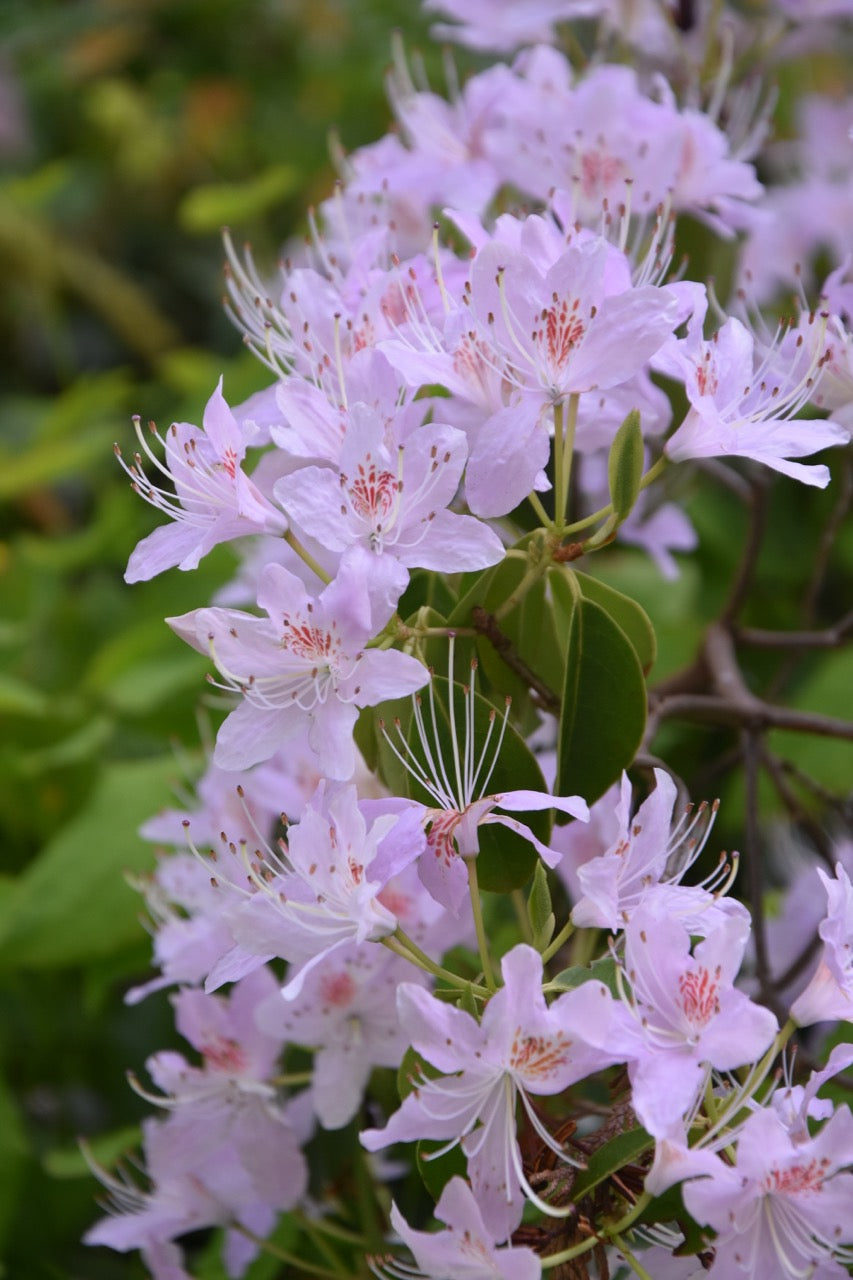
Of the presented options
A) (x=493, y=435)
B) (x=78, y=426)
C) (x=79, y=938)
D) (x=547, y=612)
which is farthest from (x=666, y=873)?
(x=78, y=426)

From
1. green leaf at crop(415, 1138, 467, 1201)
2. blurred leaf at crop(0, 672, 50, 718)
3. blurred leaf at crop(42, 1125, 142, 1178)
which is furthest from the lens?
blurred leaf at crop(0, 672, 50, 718)

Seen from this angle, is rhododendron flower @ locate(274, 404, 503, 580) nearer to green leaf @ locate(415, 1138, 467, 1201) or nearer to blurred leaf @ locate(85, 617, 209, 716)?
green leaf @ locate(415, 1138, 467, 1201)

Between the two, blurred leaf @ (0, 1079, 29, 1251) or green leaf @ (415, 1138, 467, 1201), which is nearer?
green leaf @ (415, 1138, 467, 1201)

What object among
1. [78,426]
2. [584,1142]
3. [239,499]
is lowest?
[78,426]

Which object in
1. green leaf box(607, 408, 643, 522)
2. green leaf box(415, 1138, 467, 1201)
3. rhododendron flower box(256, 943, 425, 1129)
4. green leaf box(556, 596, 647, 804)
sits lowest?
rhododendron flower box(256, 943, 425, 1129)

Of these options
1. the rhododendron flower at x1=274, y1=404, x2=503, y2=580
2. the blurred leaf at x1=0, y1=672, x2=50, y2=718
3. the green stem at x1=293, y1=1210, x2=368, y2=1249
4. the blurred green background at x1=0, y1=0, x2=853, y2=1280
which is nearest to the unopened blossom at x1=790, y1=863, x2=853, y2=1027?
the rhododendron flower at x1=274, y1=404, x2=503, y2=580

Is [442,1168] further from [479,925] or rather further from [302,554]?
[302,554]

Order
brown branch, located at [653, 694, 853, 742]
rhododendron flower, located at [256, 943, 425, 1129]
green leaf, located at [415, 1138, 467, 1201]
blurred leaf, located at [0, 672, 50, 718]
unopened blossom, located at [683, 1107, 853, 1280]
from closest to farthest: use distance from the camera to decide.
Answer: unopened blossom, located at [683, 1107, 853, 1280] → green leaf, located at [415, 1138, 467, 1201] → rhododendron flower, located at [256, 943, 425, 1129] → brown branch, located at [653, 694, 853, 742] → blurred leaf, located at [0, 672, 50, 718]

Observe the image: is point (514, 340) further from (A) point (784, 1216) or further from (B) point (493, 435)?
(A) point (784, 1216)
